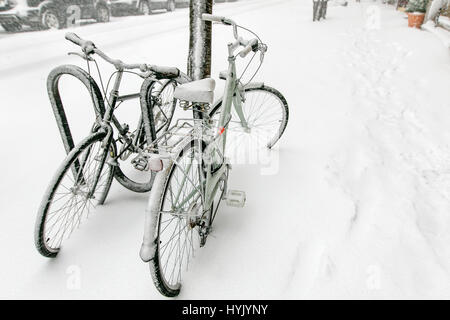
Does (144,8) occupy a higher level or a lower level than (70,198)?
higher

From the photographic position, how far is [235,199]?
2180mm

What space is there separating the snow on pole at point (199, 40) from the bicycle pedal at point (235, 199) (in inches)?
65.1

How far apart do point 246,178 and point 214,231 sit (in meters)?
0.73

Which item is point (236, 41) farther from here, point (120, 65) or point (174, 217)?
point (174, 217)

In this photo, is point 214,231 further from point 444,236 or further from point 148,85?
point 444,236

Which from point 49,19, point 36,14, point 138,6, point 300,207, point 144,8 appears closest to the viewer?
point 300,207

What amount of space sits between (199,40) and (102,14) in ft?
26.5

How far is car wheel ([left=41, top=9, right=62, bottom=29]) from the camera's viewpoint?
8.07 metres

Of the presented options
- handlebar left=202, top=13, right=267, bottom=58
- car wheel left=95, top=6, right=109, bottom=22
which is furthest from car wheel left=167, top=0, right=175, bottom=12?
handlebar left=202, top=13, right=267, bottom=58

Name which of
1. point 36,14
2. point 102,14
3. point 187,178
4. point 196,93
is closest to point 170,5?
point 102,14

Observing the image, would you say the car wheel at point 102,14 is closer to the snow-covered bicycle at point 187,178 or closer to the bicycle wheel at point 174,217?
the snow-covered bicycle at point 187,178

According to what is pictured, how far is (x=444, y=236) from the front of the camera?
2.15 metres

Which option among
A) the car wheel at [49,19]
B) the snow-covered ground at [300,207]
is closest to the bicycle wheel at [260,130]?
the snow-covered ground at [300,207]

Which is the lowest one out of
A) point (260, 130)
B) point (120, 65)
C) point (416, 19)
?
point (260, 130)
